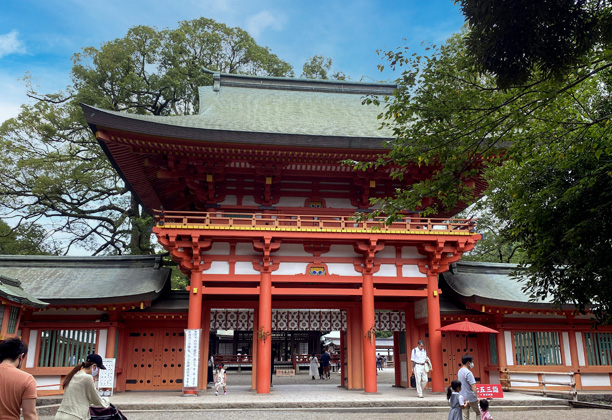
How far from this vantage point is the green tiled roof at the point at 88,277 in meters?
14.5

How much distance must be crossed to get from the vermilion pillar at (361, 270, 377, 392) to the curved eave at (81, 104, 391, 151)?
14.4ft

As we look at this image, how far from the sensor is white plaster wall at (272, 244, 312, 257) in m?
15.1

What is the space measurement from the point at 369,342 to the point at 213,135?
7.34 meters

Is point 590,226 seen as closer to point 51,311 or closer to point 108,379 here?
point 108,379

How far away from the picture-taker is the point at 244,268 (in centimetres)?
1482

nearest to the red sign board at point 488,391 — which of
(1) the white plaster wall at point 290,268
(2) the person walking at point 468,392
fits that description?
(2) the person walking at point 468,392

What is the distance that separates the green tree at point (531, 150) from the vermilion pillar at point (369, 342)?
15.5ft

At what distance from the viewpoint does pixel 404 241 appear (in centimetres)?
1520

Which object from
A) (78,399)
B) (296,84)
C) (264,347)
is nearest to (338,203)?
(264,347)

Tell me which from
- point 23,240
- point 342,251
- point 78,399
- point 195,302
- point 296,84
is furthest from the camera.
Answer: point 23,240

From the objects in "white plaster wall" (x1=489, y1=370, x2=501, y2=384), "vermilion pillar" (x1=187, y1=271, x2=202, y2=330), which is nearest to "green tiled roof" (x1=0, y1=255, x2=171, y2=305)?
"vermilion pillar" (x1=187, y1=271, x2=202, y2=330)

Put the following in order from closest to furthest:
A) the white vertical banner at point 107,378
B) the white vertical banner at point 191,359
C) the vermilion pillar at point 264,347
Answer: the white vertical banner at point 107,378 → the white vertical banner at point 191,359 → the vermilion pillar at point 264,347

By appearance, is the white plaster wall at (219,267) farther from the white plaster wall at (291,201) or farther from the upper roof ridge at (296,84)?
the upper roof ridge at (296,84)

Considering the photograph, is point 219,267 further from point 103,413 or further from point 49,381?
point 103,413
